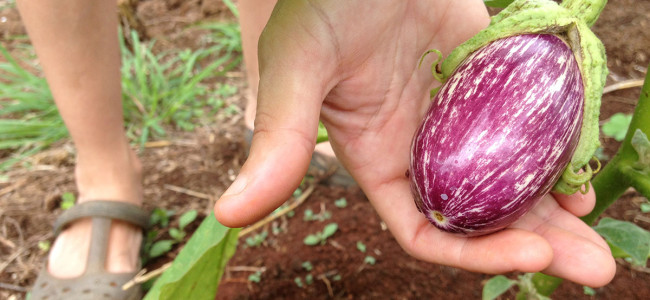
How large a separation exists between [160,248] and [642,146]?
1.14 meters

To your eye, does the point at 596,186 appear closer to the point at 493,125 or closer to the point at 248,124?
the point at 493,125

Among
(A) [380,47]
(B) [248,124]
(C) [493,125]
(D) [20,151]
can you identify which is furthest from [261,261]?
(D) [20,151]

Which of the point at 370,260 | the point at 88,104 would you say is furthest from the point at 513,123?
the point at 88,104

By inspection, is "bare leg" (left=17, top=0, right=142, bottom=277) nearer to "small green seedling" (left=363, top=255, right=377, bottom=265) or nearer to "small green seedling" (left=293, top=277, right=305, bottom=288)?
"small green seedling" (left=293, top=277, right=305, bottom=288)

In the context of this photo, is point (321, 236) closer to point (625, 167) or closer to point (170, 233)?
point (170, 233)

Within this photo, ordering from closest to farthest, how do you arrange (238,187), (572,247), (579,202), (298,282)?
(238,187) < (572,247) < (579,202) < (298,282)

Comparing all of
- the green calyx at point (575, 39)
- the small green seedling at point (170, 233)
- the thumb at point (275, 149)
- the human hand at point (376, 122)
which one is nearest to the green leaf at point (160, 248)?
the small green seedling at point (170, 233)

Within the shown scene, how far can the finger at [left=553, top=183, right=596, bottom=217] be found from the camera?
947 mm

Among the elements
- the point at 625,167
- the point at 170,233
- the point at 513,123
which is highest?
the point at 513,123

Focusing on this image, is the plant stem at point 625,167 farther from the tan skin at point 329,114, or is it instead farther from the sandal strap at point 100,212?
the sandal strap at point 100,212

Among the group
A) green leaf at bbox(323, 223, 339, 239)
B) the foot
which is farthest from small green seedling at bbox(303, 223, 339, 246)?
the foot

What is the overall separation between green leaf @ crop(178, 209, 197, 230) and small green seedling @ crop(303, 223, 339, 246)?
0.33 m

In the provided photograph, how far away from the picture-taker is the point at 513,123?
806mm

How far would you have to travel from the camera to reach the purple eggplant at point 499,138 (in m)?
0.80
